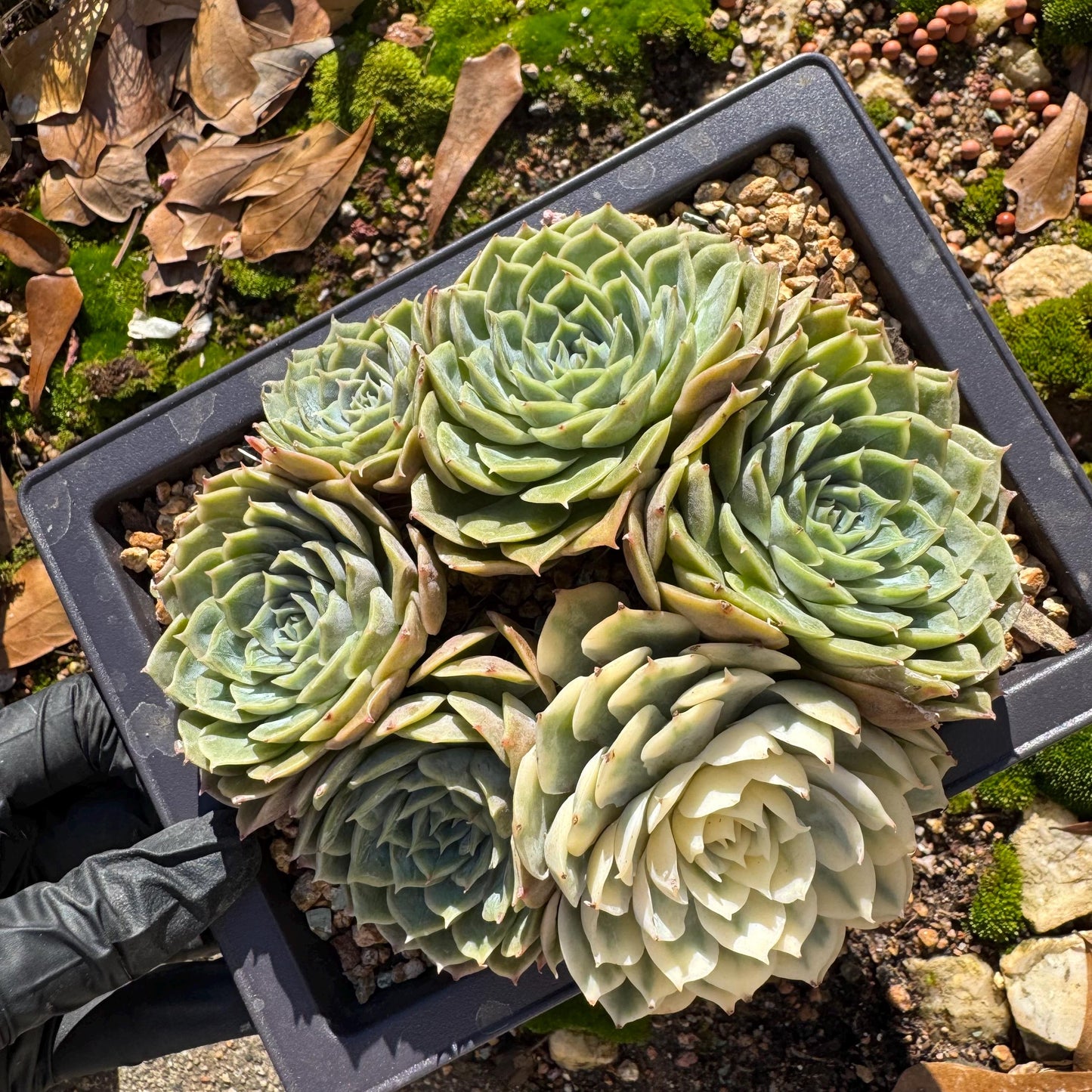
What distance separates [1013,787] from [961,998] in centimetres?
39

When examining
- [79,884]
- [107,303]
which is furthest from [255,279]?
[79,884]

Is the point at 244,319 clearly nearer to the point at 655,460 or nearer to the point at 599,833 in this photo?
the point at 655,460

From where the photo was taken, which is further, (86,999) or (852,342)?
(86,999)

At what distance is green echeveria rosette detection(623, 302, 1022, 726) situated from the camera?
91 centimetres

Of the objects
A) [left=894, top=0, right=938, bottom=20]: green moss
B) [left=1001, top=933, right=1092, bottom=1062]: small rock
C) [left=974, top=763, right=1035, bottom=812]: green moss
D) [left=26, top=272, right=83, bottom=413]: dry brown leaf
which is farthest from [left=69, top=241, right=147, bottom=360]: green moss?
[left=1001, top=933, right=1092, bottom=1062]: small rock

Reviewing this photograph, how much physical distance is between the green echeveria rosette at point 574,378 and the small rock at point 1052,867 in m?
1.24

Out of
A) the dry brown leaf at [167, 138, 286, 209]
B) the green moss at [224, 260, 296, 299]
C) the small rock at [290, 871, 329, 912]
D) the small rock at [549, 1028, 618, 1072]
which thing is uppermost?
the dry brown leaf at [167, 138, 286, 209]

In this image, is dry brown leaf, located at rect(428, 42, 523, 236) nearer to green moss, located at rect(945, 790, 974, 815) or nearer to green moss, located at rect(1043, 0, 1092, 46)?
green moss, located at rect(1043, 0, 1092, 46)

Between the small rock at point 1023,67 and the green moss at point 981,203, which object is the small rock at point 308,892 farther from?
the small rock at point 1023,67

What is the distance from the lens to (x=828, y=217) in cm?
138

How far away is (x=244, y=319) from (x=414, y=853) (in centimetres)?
122

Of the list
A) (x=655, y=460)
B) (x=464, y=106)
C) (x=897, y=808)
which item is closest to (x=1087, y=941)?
(x=897, y=808)

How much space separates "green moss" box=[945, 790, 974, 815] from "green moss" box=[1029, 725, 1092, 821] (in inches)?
4.8

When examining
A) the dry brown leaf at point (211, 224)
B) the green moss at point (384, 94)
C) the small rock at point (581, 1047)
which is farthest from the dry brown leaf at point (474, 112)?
the small rock at point (581, 1047)
